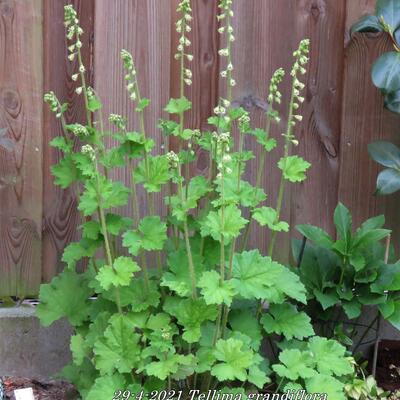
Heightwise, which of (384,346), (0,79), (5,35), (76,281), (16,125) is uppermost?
(5,35)

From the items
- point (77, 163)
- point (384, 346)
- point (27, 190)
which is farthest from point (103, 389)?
point (384, 346)

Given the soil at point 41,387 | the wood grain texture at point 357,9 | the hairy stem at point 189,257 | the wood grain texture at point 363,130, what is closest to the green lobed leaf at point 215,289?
the hairy stem at point 189,257

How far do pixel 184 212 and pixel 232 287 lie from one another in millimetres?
311

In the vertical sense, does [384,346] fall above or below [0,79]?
below

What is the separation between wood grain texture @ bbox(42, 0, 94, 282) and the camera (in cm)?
304

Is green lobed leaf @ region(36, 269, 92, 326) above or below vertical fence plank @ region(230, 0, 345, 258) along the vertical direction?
below

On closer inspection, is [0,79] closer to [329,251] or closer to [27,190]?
[27,190]

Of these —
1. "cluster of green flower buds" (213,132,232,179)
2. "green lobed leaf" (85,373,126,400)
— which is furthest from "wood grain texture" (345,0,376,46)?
"green lobed leaf" (85,373,126,400)

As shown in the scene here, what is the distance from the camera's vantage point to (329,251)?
3033 mm

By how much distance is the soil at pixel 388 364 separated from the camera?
124 inches

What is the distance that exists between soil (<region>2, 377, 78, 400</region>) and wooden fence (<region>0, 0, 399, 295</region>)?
387 millimetres

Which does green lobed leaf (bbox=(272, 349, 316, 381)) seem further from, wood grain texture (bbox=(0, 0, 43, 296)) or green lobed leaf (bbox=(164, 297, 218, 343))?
wood grain texture (bbox=(0, 0, 43, 296))

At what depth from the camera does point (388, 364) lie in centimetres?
326

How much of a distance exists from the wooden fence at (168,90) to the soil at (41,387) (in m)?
0.39
